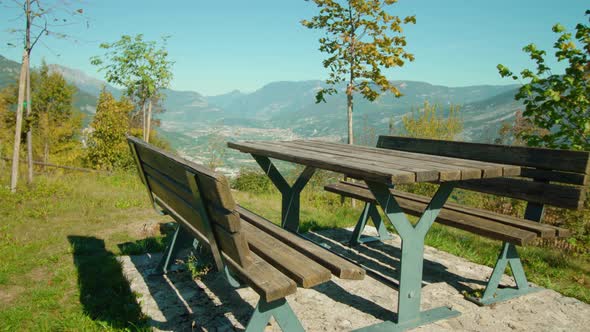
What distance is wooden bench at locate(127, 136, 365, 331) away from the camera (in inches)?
71.5

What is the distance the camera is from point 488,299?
2984 millimetres

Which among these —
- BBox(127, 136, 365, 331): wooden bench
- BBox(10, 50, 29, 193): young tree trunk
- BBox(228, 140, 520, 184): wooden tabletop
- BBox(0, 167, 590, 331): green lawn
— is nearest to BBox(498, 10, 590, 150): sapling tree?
BBox(0, 167, 590, 331): green lawn

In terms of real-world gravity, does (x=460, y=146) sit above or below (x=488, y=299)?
above

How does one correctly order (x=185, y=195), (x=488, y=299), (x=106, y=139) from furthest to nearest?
1. (x=106, y=139)
2. (x=488, y=299)
3. (x=185, y=195)

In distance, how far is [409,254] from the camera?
255 cm

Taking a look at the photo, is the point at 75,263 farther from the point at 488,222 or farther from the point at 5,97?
the point at 5,97

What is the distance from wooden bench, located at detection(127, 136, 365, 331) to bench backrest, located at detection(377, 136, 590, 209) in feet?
5.85

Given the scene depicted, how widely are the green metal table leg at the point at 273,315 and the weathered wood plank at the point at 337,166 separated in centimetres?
82

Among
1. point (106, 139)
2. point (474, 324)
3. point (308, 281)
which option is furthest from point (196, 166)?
point (106, 139)

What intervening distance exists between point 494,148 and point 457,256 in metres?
1.21

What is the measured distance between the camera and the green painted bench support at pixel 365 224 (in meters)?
4.26

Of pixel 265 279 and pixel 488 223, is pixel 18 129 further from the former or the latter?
pixel 488 223

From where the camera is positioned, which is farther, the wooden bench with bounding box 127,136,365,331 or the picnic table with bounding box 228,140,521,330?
the picnic table with bounding box 228,140,521,330

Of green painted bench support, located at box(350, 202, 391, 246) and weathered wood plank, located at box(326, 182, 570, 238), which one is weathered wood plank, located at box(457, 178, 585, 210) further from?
green painted bench support, located at box(350, 202, 391, 246)
